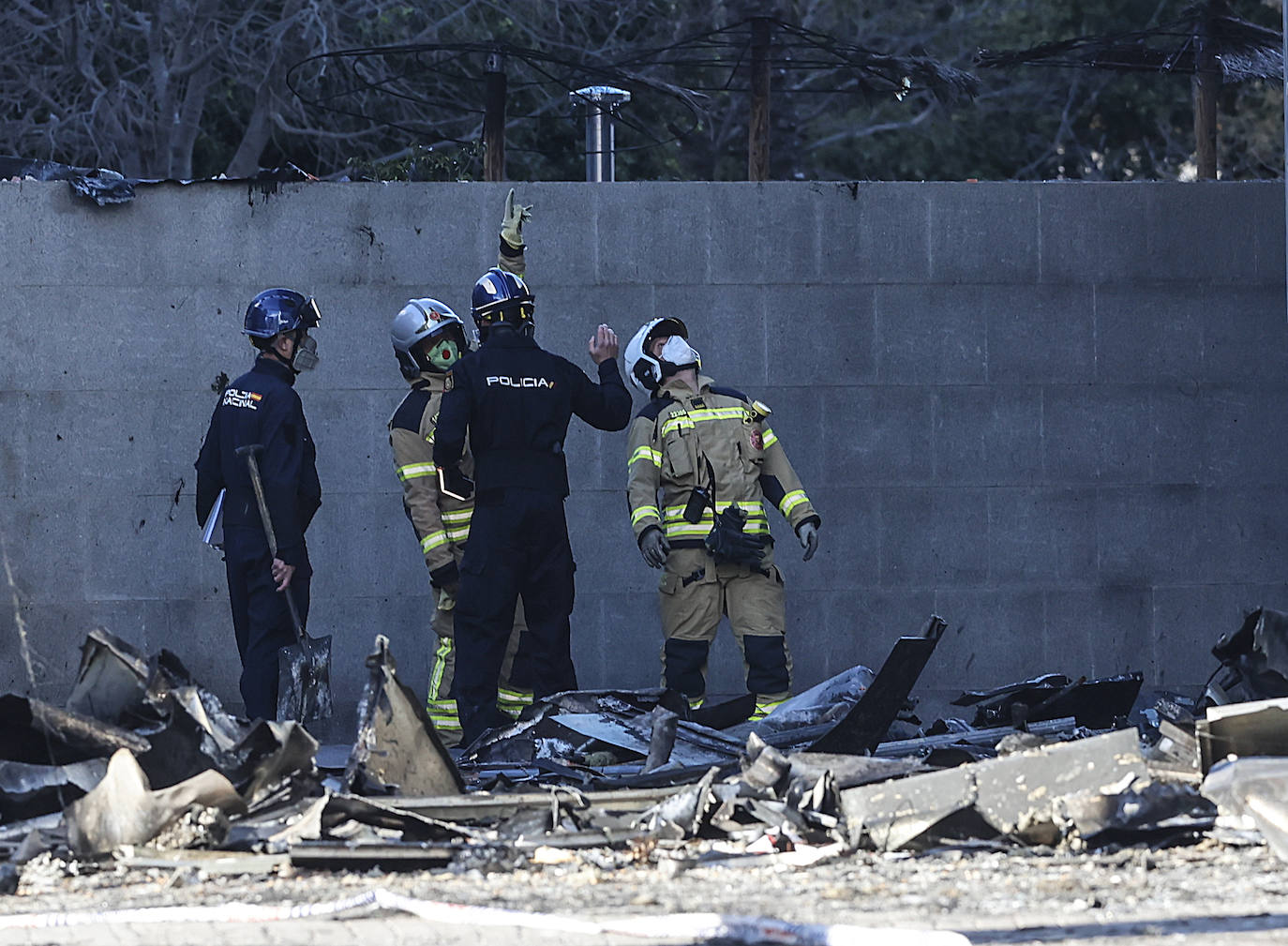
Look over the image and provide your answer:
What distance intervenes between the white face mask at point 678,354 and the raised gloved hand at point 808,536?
887mm

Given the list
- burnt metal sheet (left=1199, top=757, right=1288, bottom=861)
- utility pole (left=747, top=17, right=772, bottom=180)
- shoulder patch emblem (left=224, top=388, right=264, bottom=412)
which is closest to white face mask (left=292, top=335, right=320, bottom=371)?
shoulder patch emblem (left=224, top=388, right=264, bottom=412)

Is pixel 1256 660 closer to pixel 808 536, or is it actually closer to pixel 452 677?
pixel 808 536

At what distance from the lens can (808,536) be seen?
813 centimetres

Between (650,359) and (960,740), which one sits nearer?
(960,740)

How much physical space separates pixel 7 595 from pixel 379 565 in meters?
1.72

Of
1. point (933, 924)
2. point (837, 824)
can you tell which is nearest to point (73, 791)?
point (837, 824)

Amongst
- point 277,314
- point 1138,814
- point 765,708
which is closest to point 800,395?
point 765,708

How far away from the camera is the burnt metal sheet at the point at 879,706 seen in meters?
7.01

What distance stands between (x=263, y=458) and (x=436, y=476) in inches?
30.6

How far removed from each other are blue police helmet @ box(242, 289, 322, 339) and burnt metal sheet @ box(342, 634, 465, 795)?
2.39 meters

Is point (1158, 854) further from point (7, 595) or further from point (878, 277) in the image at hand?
point (7, 595)

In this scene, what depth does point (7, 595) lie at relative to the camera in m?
8.84

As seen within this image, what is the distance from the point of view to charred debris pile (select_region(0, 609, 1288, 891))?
5.53 m

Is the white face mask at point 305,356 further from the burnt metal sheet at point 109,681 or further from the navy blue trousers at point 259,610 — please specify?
the burnt metal sheet at point 109,681
